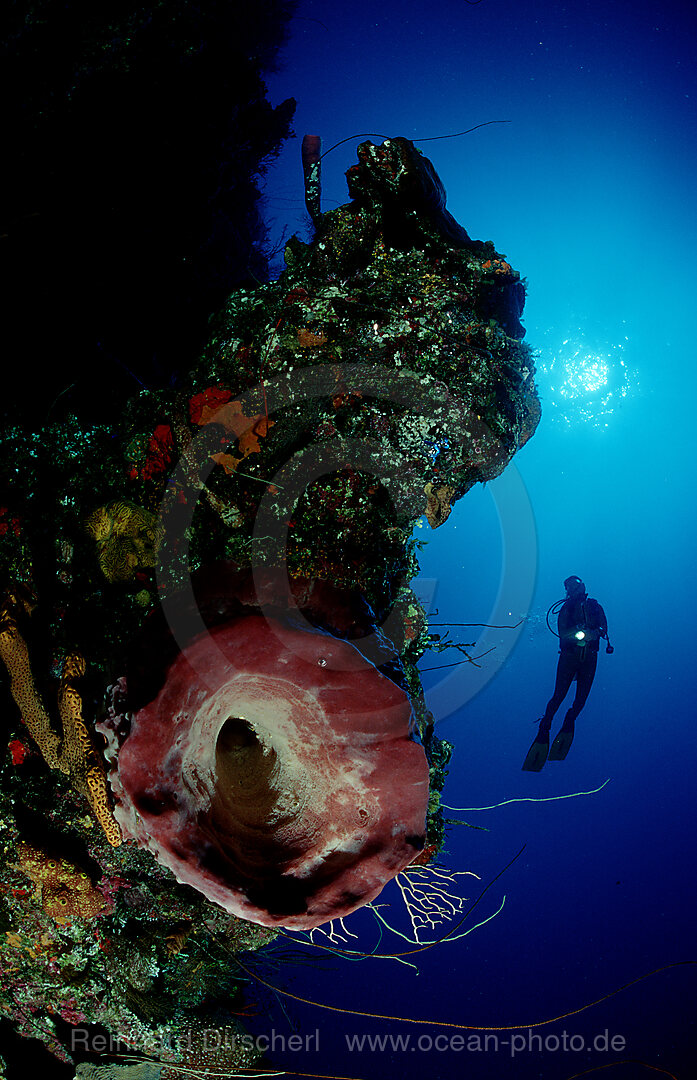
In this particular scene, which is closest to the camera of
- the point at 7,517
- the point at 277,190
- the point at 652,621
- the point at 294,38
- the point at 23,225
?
the point at 7,517

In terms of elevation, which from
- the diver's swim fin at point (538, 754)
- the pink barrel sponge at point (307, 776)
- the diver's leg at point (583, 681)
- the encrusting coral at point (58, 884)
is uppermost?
the diver's leg at point (583, 681)

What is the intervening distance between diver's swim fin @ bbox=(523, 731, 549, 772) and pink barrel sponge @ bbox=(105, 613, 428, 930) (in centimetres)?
946

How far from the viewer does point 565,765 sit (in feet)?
131

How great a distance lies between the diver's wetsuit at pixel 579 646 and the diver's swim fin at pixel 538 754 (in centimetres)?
19

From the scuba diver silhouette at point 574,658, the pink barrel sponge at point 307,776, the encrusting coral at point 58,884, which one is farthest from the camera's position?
the scuba diver silhouette at point 574,658

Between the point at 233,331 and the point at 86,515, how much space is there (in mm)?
1395

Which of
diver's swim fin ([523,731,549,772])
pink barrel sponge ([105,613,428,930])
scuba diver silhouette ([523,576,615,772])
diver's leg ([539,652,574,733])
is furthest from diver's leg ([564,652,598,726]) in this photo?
pink barrel sponge ([105,613,428,930])

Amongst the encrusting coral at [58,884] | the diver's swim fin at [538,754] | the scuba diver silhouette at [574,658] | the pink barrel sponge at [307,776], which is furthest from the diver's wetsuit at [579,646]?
the pink barrel sponge at [307,776]

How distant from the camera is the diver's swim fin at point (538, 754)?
9.67m

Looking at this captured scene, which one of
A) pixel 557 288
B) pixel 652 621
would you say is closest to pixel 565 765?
pixel 652 621

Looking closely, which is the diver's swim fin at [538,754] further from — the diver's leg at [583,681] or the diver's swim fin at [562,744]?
the diver's leg at [583,681]

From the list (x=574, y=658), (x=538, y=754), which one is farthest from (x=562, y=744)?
(x=574, y=658)

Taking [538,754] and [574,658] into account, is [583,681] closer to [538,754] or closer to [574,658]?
[574,658]

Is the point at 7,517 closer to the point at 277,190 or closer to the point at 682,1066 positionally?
the point at 277,190
